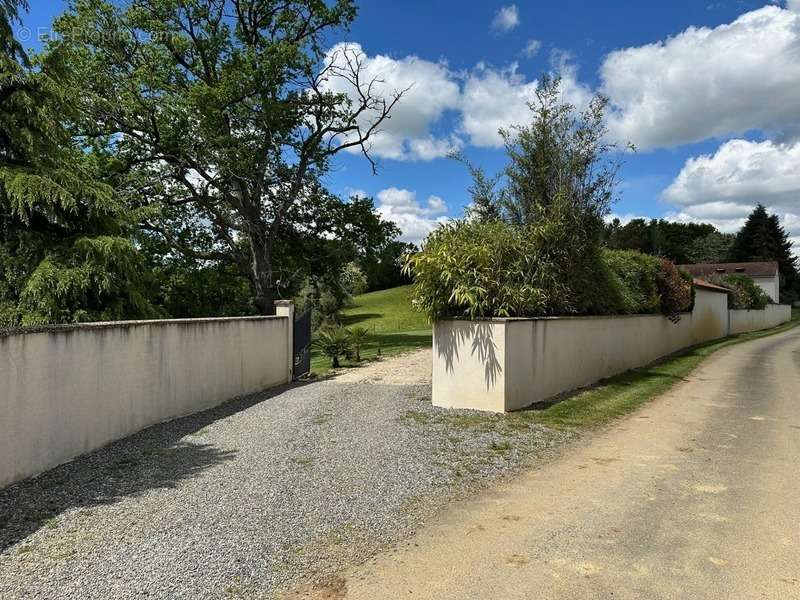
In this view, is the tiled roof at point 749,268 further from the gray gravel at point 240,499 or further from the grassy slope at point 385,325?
the gray gravel at point 240,499

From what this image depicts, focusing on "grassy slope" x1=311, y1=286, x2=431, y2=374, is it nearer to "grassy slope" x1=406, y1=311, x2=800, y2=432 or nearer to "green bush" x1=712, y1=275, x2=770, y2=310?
"grassy slope" x1=406, y1=311, x2=800, y2=432

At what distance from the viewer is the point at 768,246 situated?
68.6 m

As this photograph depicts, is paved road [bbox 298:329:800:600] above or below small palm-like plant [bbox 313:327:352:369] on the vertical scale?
below

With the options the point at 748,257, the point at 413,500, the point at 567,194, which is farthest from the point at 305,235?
the point at 748,257

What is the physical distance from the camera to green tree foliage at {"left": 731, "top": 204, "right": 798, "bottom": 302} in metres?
67.8

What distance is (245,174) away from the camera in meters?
17.7

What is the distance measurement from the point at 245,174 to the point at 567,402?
12.9 metres

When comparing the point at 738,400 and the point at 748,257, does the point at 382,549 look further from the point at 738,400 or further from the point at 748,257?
the point at 748,257

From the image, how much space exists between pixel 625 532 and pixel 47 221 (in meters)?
9.38

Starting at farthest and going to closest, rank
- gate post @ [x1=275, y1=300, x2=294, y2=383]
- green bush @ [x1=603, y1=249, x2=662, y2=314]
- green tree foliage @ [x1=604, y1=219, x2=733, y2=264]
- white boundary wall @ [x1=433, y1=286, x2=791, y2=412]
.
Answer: green tree foliage @ [x1=604, y1=219, x2=733, y2=264] < green bush @ [x1=603, y1=249, x2=662, y2=314] < gate post @ [x1=275, y1=300, x2=294, y2=383] < white boundary wall @ [x1=433, y1=286, x2=791, y2=412]

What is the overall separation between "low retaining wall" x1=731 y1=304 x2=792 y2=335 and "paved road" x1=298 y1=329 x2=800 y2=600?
90.0 ft

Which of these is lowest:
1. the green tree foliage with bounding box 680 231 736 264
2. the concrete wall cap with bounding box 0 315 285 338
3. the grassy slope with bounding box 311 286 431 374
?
the grassy slope with bounding box 311 286 431 374

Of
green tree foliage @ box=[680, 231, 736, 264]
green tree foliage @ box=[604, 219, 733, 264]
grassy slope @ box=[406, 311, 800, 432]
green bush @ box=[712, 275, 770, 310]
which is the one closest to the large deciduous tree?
grassy slope @ box=[406, 311, 800, 432]

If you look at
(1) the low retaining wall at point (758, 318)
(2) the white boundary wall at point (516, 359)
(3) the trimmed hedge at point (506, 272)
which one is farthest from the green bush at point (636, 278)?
(1) the low retaining wall at point (758, 318)
